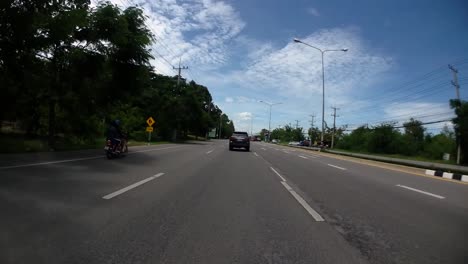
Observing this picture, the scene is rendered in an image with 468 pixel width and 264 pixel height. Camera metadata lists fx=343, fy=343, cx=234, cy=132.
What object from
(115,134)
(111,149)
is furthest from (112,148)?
(115,134)

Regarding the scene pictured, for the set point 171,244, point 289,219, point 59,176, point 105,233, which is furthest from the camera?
point 59,176

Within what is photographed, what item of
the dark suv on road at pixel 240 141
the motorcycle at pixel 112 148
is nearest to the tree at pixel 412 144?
the dark suv on road at pixel 240 141

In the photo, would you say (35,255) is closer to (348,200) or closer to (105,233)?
(105,233)

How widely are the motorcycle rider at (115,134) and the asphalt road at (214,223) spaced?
219 inches

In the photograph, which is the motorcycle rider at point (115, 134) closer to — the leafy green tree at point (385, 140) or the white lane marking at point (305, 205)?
the white lane marking at point (305, 205)

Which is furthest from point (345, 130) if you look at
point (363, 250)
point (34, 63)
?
point (363, 250)

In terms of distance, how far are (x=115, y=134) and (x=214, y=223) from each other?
34.7 ft

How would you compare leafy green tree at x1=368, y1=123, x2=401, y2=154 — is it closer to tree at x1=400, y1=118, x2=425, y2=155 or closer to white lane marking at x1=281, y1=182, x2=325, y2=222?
tree at x1=400, y1=118, x2=425, y2=155

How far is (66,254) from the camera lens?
369 cm

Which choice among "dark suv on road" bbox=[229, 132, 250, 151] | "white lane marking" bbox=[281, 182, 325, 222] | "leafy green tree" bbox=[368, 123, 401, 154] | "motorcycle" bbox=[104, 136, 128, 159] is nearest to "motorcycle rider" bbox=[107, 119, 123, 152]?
"motorcycle" bbox=[104, 136, 128, 159]

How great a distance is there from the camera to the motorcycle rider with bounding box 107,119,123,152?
14523mm

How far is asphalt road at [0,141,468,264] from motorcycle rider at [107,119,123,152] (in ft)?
18.3

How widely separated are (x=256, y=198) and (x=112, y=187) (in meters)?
3.27

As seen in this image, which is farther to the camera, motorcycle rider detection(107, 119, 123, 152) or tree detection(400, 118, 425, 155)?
tree detection(400, 118, 425, 155)
